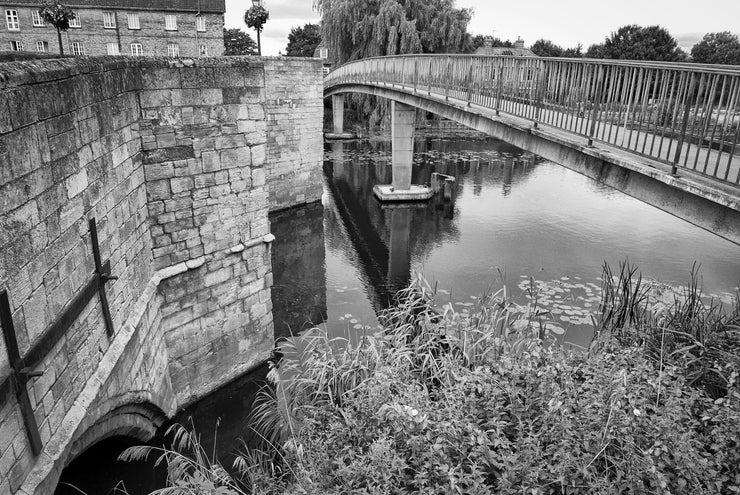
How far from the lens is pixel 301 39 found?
61.8 meters

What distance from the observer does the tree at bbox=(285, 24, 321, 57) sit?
6041 centimetres

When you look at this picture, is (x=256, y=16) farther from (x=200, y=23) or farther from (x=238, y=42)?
(x=238, y=42)

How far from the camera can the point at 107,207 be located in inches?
189

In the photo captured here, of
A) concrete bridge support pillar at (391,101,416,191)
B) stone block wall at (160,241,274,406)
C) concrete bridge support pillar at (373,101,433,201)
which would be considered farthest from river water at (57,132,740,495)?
concrete bridge support pillar at (391,101,416,191)

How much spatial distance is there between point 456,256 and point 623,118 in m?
6.01

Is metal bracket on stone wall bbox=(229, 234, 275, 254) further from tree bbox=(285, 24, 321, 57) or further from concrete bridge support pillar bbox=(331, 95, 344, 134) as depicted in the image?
tree bbox=(285, 24, 321, 57)

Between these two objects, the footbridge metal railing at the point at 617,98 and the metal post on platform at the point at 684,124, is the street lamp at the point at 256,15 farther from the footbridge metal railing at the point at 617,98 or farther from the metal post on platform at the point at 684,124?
the metal post on platform at the point at 684,124

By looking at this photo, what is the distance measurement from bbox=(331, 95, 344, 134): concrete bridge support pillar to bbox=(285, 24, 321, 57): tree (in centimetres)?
3087

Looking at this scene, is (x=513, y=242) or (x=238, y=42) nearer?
(x=513, y=242)

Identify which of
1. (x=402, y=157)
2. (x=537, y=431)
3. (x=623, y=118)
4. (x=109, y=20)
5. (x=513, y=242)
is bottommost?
(x=513, y=242)

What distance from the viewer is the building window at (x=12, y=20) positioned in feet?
93.6

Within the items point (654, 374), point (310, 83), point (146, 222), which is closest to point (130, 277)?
point (146, 222)

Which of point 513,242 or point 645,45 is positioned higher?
point 645,45

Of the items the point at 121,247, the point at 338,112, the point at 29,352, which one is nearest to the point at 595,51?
the point at 338,112
